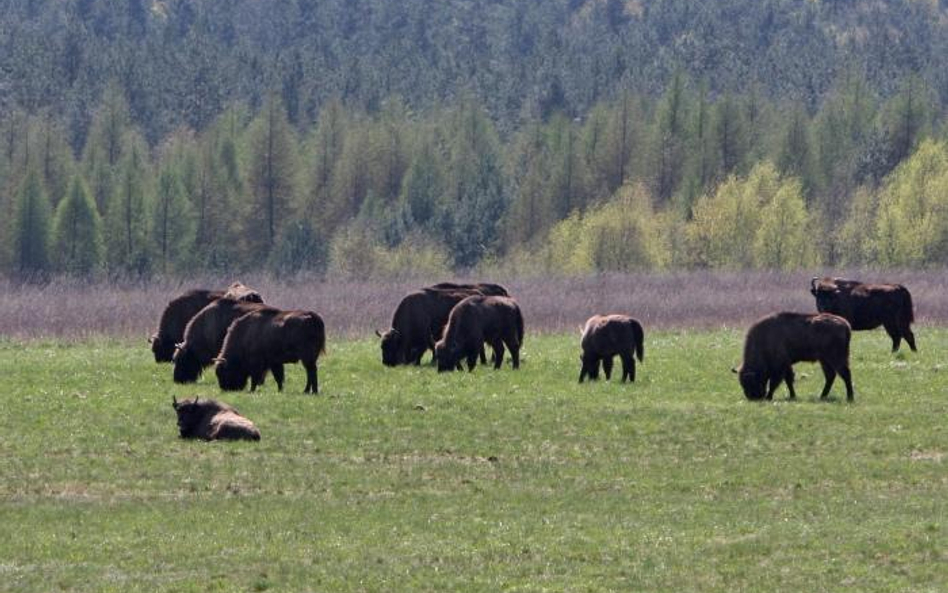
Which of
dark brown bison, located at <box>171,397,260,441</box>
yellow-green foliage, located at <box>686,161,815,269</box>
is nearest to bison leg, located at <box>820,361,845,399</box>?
dark brown bison, located at <box>171,397,260,441</box>

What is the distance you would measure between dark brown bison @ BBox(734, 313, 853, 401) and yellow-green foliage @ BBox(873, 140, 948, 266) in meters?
52.7

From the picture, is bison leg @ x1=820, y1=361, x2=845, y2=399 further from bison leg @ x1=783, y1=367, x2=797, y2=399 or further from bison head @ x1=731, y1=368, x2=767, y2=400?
bison head @ x1=731, y1=368, x2=767, y2=400

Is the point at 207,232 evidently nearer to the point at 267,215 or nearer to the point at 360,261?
the point at 267,215

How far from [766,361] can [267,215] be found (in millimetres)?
83629

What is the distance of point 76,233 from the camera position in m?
102

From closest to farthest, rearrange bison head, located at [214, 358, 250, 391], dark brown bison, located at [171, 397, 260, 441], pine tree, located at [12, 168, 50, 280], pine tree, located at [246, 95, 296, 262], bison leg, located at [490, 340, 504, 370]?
dark brown bison, located at [171, 397, 260, 441] < bison head, located at [214, 358, 250, 391] < bison leg, located at [490, 340, 504, 370] < pine tree, located at [12, 168, 50, 280] < pine tree, located at [246, 95, 296, 262]

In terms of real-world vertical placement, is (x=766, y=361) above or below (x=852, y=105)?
below

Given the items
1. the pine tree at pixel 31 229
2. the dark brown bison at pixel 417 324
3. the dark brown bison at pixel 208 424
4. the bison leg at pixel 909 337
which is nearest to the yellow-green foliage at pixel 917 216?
the bison leg at pixel 909 337

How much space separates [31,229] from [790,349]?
7727 centimetres

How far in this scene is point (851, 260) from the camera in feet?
299

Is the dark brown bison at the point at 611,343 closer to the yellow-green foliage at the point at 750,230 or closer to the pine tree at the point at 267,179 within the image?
the yellow-green foliage at the point at 750,230

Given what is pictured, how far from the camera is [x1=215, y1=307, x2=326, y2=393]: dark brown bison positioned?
33.0m

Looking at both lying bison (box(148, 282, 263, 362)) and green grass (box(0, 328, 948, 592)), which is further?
lying bison (box(148, 282, 263, 362))

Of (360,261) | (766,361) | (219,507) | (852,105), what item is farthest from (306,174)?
(219,507)
